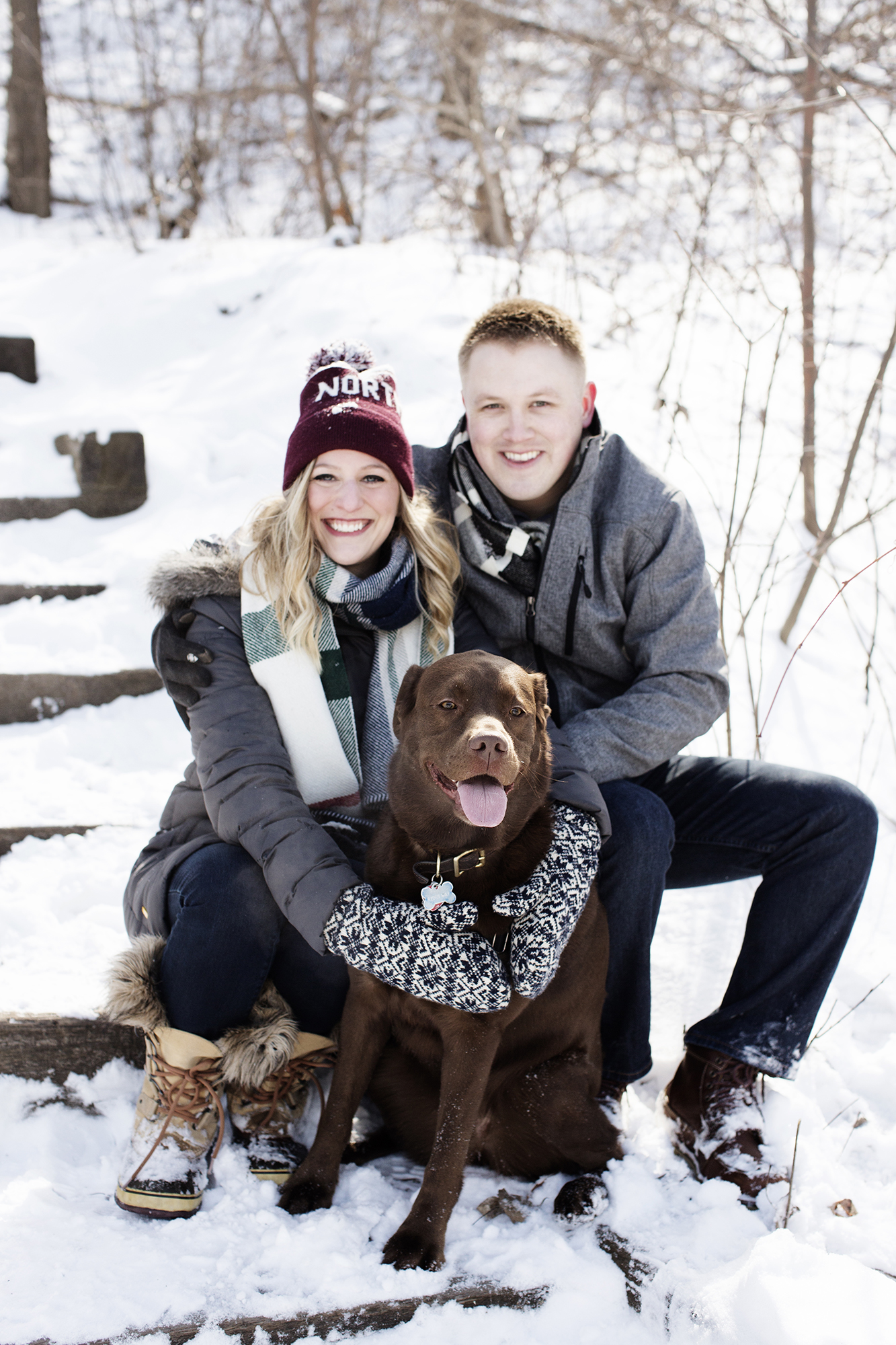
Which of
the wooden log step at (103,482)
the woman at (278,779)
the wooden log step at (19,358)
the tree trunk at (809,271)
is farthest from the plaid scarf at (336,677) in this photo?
the wooden log step at (19,358)

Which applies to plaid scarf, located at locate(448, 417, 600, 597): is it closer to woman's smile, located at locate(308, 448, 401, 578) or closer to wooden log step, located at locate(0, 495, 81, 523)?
woman's smile, located at locate(308, 448, 401, 578)

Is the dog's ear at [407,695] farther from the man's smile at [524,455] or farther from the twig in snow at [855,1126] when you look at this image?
the twig in snow at [855,1126]

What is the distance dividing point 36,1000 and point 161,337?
5.76 metres

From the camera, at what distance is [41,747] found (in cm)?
361

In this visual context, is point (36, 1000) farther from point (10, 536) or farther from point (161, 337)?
point (161, 337)

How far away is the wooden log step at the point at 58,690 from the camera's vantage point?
373 cm

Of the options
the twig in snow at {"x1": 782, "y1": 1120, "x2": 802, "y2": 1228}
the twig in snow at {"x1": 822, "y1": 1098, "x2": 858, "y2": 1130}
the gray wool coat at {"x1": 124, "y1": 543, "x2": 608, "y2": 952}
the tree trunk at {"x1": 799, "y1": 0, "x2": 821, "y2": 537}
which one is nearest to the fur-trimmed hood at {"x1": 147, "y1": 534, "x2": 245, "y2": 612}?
the gray wool coat at {"x1": 124, "y1": 543, "x2": 608, "y2": 952}

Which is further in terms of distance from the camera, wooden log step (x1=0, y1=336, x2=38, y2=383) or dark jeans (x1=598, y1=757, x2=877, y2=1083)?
wooden log step (x1=0, y1=336, x2=38, y2=383)

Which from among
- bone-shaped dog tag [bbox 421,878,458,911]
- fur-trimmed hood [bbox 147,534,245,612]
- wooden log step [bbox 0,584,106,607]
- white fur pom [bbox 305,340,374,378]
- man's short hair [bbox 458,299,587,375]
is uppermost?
man's short hair [bbox 458,299,587,375]

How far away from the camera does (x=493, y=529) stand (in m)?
2.72

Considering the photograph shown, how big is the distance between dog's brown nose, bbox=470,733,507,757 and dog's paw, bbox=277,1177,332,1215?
1.01 m

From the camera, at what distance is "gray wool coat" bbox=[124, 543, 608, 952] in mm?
2121

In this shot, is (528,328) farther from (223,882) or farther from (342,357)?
(223,882)

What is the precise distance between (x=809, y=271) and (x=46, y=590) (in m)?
3.71
